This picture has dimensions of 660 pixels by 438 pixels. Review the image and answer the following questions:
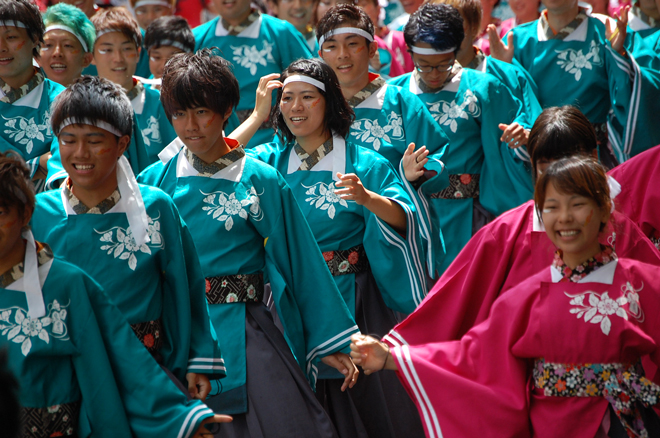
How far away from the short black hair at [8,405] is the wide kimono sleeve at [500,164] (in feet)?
11.5

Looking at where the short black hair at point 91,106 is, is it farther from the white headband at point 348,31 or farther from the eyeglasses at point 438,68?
the eyeglasses at point 438,68

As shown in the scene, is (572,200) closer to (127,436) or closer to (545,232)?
(545,232)

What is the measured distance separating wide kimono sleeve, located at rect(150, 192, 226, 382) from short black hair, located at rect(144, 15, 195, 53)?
104 inches

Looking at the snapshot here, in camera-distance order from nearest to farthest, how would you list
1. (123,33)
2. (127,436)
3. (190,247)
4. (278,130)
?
1. (127,436)
2. (190,247)
3. (278,130)
4. (123,33)

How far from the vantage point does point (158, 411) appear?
2.34 m

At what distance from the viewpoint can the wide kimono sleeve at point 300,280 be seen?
3.11 meters

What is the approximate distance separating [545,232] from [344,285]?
1.05 meters

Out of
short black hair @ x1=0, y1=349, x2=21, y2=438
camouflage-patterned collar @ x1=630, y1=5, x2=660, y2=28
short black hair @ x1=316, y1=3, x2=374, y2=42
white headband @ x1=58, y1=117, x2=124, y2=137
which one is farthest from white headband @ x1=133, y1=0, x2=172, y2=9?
short black hair @ x1=0, y1=349, x2=21, y2=438

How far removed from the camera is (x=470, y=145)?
185 inches

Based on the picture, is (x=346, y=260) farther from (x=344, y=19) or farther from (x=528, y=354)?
(x=344, y=19)

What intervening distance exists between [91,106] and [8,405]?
1352mm

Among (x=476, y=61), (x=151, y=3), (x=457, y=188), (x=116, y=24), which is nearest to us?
(x=457, y=188)

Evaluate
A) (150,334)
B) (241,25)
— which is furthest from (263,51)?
(150,334)

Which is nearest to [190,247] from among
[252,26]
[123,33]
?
[123,33]
